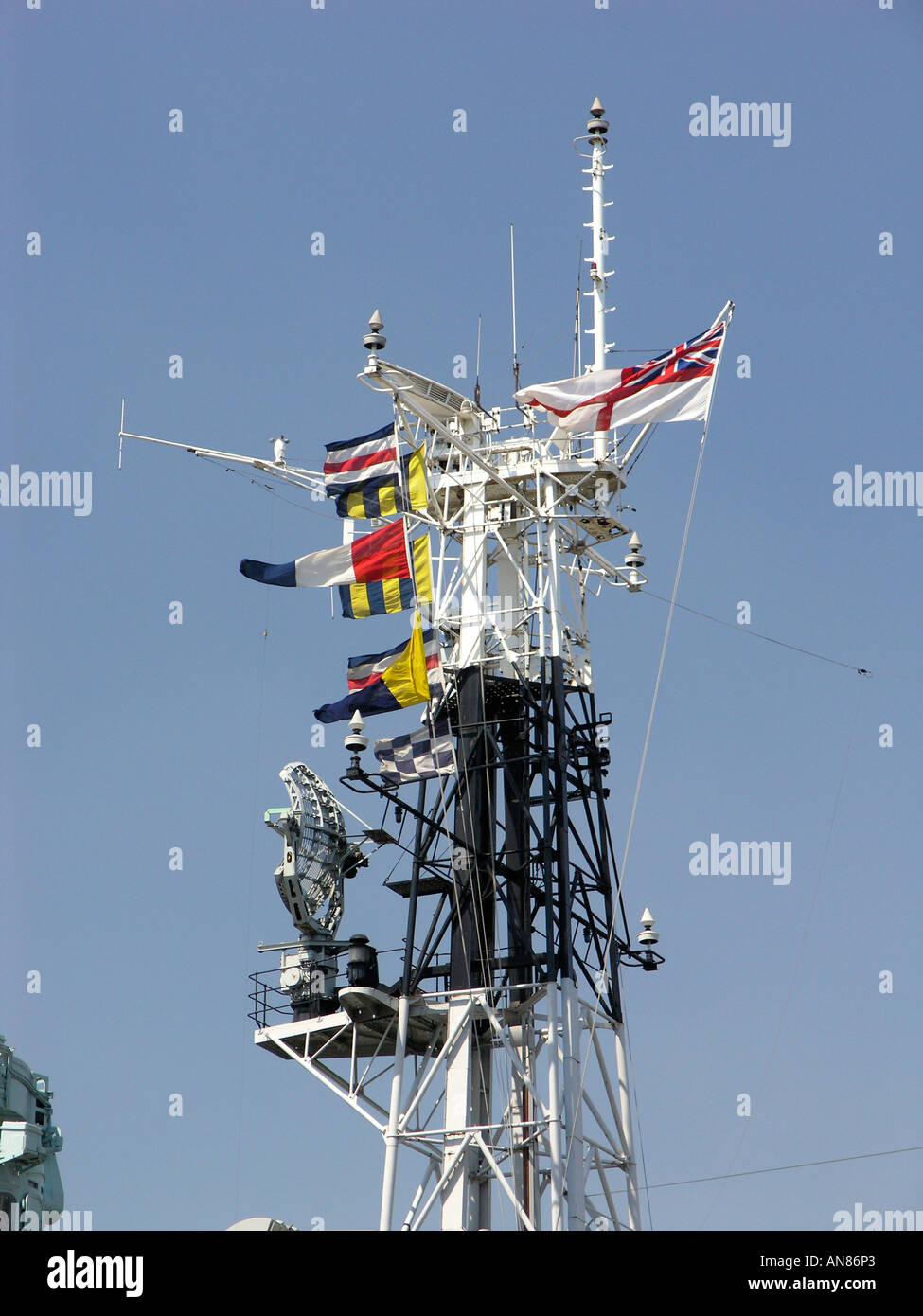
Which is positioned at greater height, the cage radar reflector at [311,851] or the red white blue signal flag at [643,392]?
the red white blue signal flag at [643,392]

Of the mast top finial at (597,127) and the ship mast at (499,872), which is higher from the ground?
the mast top finial at (597,127)

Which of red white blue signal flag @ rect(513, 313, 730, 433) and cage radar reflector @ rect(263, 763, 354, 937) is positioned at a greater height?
red white blue signal flag @ rect(513, 313, 730, 433)

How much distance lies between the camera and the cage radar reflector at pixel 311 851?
4925 centimetres

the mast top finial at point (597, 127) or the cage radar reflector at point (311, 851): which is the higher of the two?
the mast top finial at point (597, 127)

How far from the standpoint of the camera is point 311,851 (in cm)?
4962

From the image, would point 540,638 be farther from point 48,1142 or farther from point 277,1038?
point 48,1142

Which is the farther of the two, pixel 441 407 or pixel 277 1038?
pixel 441 407

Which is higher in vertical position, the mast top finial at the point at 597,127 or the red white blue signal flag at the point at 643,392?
the mast top finial at the point at 597,127

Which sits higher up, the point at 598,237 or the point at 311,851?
the point at 598,237

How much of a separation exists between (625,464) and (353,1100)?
671 inches

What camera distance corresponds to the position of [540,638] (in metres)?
49.8

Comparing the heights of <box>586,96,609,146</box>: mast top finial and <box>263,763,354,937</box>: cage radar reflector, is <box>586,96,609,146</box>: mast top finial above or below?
above

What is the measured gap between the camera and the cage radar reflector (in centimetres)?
4925
